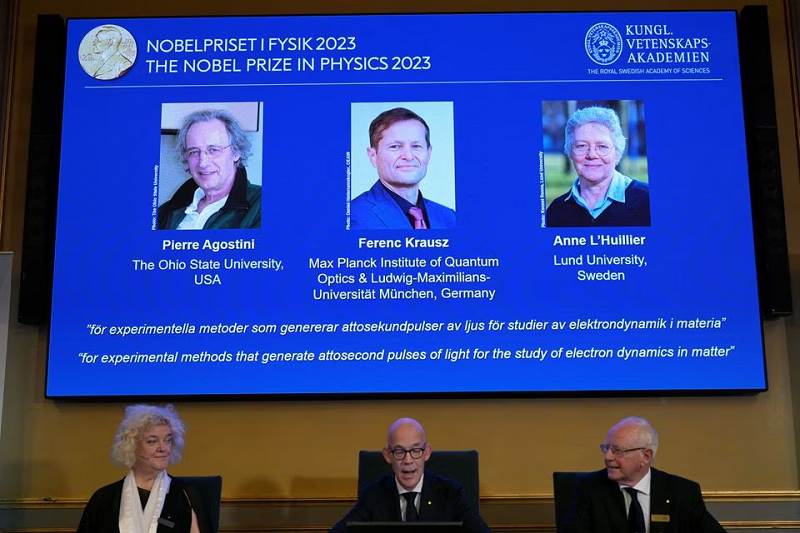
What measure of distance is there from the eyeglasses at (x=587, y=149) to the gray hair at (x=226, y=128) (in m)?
1.69

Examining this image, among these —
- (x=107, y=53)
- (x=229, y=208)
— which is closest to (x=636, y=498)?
(x=229, y=208)

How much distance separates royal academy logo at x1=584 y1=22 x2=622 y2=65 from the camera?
16.3ft

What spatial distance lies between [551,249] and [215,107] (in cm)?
189

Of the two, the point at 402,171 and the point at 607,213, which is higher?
the point at 402,171

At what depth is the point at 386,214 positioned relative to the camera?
4.81m

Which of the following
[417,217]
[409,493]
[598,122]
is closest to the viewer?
[409,493]

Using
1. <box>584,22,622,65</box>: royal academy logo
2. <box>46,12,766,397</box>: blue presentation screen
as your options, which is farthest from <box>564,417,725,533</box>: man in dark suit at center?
<box>584,22,622,65</box>: royal academy logo

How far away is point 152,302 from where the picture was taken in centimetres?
473

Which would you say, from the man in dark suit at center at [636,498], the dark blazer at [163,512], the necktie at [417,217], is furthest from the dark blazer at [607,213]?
the dark blazer at [163,512]

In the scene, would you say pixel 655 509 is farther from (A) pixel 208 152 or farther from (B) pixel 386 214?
(A) pixel 208 152

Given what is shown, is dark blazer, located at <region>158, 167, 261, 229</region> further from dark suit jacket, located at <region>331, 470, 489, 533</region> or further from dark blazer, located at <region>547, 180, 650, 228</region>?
dark suit jacket, located at <region>331, 470, 489, 533</region>

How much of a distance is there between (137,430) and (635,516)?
6.40 feet

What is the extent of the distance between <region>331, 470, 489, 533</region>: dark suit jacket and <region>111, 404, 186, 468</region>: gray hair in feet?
2.45

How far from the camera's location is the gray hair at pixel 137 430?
3.71 m
